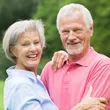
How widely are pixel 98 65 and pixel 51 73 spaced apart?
0.54m

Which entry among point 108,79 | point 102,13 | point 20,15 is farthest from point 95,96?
point 20,15

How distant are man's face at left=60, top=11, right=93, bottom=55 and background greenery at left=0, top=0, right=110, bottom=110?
24.4 meters

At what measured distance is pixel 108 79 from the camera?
349 cm

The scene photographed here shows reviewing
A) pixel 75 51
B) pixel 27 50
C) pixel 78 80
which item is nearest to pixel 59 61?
pixel 75 51

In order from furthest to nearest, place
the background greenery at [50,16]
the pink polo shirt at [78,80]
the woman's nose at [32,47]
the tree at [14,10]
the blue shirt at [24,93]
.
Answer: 1. the tree at [14,10]
2. the background greenery at [50,16]
3. the woman's nose at [32,47]
4. the pink polo shirt at [78,80]
5. the blue shirt at [24,93]

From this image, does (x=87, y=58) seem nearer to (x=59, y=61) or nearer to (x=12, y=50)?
(x=59, y=61)

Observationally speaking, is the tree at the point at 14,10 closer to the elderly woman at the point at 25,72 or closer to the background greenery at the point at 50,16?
the background greenery at the point at 50,16

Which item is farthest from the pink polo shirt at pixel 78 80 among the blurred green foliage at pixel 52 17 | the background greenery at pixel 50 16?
the background greenery at pixel 50 16

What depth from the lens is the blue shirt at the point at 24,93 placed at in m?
3.37

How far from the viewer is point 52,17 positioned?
125 feet

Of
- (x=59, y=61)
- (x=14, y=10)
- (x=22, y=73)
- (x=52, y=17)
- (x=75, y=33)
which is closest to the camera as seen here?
(x=22, y=73)

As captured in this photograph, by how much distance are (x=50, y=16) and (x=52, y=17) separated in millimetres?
310

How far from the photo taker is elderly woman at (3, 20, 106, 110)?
339 centimetres

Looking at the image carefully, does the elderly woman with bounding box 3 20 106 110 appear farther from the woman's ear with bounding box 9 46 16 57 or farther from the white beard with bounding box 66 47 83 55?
the white beard with bounding box 66 47 83 55
